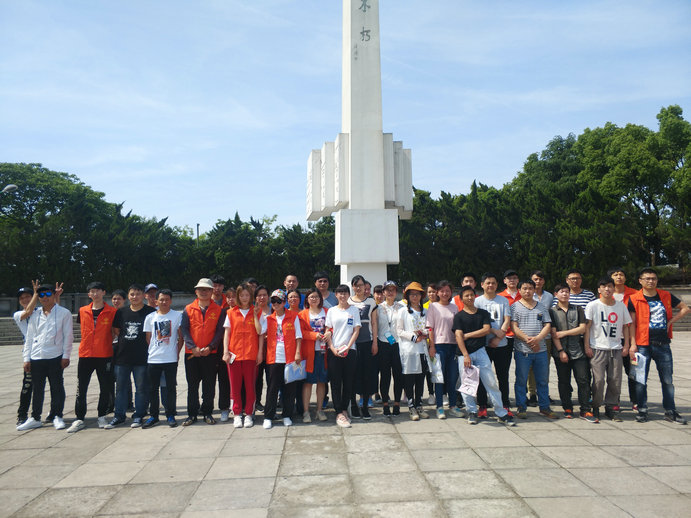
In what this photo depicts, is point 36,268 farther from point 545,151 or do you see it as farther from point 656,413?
point 545,151

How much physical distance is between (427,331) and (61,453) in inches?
148

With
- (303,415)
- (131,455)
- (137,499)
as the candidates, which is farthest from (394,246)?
(137,499)

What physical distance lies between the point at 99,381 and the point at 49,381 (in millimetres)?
487

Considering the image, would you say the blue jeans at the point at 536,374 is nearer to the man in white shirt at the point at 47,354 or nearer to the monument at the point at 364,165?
the monument at the point at 364,165

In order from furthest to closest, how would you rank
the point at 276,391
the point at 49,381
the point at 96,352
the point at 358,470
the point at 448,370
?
the point at 448,370 → the point at 96,352 → the point at 49,381 → the point at 276,391 → the point at 358,470

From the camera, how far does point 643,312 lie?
5.16 meters

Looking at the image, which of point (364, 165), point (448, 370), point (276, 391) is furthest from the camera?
point (364, 165)

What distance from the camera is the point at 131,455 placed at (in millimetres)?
4102

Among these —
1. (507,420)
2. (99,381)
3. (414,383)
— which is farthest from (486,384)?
(99,381)

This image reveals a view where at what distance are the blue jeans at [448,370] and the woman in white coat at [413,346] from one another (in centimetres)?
18

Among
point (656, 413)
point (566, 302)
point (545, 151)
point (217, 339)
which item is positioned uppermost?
point (545, 151)

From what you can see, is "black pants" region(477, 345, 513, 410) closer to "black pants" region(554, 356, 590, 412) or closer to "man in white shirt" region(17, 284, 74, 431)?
"black pants" region(554, 356, 590, 412)

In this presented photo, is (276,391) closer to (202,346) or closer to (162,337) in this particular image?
(202,346)

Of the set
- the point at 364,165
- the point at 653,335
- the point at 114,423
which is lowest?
the point at 114,423
